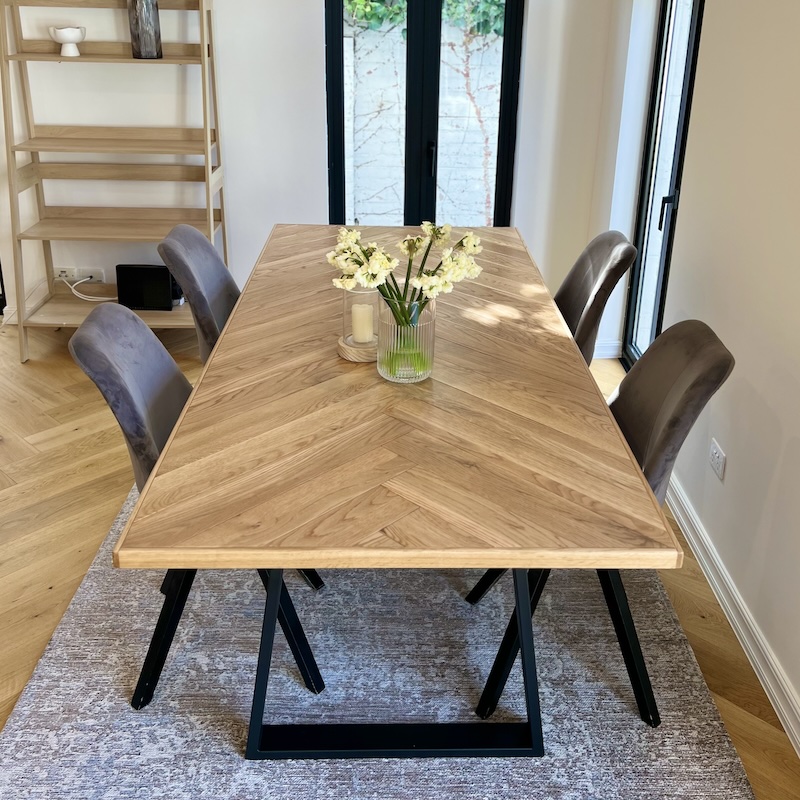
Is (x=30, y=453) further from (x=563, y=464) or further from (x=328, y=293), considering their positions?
(x=563, y=464)

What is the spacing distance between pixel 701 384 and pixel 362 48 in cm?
324

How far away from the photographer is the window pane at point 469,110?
454 centimetres

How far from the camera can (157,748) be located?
2066 mm

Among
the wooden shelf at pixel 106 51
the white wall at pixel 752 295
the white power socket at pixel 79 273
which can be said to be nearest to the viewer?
the white wall at pixel 752 295

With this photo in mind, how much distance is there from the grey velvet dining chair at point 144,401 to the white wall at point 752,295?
1.22 metres

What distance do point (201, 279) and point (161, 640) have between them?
1226 millimetres

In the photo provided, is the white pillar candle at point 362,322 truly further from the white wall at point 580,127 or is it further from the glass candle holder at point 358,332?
the white wall at point 580,127

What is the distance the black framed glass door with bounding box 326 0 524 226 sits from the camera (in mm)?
4516

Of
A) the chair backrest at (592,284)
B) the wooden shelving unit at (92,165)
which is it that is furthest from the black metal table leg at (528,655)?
the wooden shelving unit at (92,165)

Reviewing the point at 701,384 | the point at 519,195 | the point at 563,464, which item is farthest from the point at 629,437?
the point at 519,195

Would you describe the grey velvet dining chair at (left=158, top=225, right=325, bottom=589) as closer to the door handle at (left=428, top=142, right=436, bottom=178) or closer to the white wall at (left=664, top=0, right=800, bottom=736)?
the white wall at (left=664, top=0, right=800, bottom=736)

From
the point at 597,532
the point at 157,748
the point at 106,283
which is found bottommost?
the point at 157,748

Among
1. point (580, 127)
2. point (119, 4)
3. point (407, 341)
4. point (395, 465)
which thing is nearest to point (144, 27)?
point (119, 4)

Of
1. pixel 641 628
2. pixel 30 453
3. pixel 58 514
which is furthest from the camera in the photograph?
pixel 30 453
